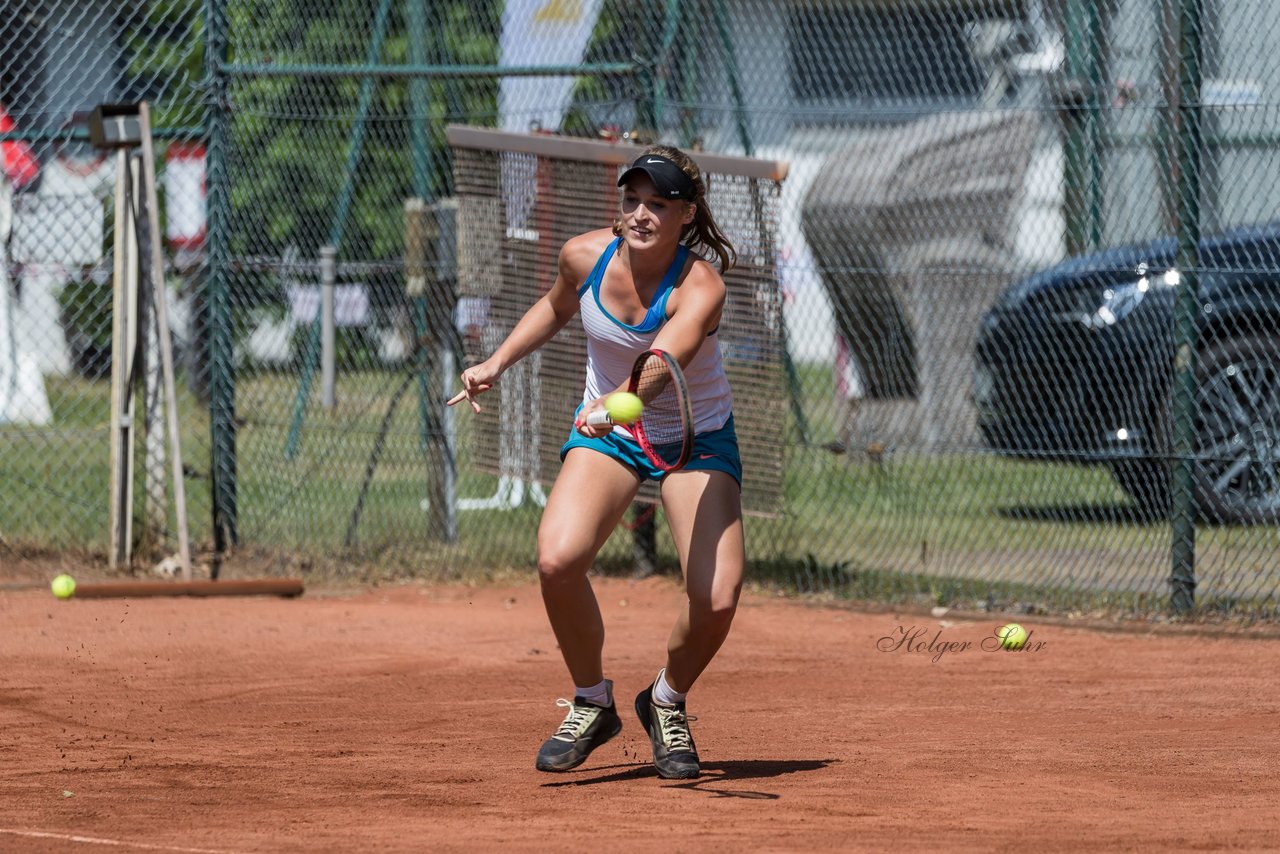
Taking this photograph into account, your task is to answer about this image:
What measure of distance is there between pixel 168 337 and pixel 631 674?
3217 mm

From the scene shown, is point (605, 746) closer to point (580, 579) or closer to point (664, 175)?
point (580, 579)

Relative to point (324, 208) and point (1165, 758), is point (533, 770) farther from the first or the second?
point (324, 208)

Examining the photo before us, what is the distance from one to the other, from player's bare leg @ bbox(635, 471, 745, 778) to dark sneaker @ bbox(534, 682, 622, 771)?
0.51ft

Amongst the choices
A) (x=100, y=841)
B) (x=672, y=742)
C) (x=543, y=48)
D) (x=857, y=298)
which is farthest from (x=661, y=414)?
Result: (x=543, y=48)

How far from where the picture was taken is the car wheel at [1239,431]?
309 inches

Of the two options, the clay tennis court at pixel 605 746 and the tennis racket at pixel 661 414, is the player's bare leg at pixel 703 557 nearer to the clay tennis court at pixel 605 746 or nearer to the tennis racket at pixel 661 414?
the tennis racket at pixel 661 414

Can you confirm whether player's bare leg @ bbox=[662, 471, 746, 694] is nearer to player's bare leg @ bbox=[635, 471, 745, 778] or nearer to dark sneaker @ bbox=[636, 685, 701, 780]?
player's bare leg @ bbox=[635, 471, 745, 778]

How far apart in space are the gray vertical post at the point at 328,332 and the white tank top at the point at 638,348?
4.54 m

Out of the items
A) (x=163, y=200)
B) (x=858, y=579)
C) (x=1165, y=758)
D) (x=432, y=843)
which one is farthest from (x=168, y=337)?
(x=163, y=200)

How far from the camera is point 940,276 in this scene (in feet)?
29.8

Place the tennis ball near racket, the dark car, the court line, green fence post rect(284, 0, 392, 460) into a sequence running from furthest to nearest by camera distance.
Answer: green fence post rect(284, 0, 392, 460), the dark car, the tennis ball near racket, the court line

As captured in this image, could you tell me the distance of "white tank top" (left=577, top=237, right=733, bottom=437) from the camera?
16.7 feet

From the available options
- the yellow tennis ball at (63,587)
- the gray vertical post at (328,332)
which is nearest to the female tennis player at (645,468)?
the yellow tennis ball at (63,587)

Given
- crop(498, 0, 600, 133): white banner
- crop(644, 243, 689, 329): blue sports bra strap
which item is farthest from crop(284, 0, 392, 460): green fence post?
crop(644, 243, 689, 329): blue sports bra strap
